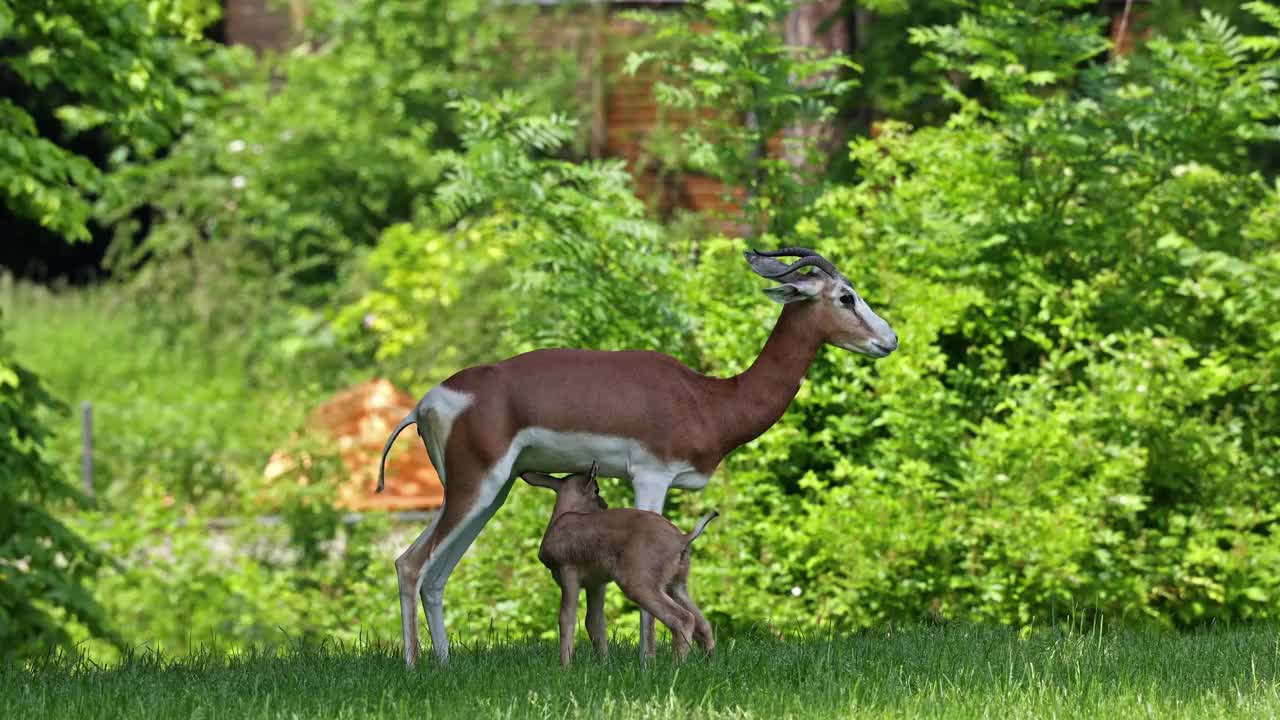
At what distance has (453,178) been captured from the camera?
10.2 metres

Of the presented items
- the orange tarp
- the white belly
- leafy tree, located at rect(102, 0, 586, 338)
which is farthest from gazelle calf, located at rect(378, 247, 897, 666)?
leafy tree, located at rect(102, 0, 586, 338)

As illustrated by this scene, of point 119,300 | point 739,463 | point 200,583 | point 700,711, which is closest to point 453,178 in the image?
point 739,463

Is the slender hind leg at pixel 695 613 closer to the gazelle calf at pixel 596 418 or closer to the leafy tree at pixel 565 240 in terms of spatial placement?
the gazelle calf at pixel 596 418

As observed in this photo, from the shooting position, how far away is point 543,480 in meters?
6.59

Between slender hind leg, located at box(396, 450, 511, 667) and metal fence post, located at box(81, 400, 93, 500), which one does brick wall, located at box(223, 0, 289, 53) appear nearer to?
metal fence post, located at box(81, 400, 93, 500)

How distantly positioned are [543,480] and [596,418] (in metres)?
0.33

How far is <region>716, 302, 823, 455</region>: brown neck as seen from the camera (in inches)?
264

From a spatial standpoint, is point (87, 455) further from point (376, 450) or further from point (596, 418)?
point (596, 418)

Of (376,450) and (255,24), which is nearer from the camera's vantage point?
(376,450)

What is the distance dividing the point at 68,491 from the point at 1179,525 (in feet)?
19.9

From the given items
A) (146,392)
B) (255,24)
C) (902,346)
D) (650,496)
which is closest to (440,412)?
(650,496)

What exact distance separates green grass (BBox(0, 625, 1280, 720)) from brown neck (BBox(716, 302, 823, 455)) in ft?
2.72

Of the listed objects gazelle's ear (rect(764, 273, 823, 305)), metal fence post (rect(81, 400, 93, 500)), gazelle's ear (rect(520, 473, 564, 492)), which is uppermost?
gazelle's ear (rect(764, 273, 823, 305))

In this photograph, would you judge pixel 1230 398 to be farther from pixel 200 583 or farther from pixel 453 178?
pixel 200 583
